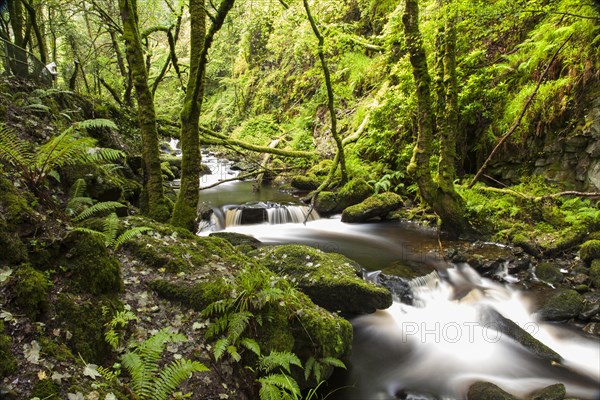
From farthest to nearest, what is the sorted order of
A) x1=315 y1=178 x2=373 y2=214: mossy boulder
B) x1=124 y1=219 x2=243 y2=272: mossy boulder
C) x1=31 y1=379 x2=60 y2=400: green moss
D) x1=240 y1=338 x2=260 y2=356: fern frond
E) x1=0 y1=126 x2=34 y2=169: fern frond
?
x1=315 y1=178 x2=373 y2=214: mossy boulder, x1=124 y1=219 x2=243 y2=272: mossy boulder, x1=0 y1=126 x2=34 y2=169: fern frond, x1=240 y1=338 x2=260 y2=356: fern frond, x1=31 y1=379 x2=60 y2=400: green moss

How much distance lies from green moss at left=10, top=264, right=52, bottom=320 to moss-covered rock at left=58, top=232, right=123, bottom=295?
11.2 inches

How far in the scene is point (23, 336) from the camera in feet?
6.93

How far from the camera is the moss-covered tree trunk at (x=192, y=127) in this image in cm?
524

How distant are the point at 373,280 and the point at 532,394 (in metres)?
2.96

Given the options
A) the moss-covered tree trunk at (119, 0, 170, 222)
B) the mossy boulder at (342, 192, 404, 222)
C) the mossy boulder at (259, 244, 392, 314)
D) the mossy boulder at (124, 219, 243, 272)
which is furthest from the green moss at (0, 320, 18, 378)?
the mossy boulder at (342, 192, 404, 222)

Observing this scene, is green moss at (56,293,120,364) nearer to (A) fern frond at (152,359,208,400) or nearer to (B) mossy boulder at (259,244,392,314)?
(A) fern frond at (152,359,208,400)

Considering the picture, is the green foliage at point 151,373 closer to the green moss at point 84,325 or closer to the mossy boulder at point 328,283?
the green moss at point 84,325

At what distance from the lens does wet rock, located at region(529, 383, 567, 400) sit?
156 inches

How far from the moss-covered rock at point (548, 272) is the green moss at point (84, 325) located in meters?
7.46

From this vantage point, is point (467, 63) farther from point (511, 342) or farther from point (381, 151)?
point (511, 342)

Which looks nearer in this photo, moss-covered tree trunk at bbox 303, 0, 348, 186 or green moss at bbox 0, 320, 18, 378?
green moss at bbox 0, 320, 18, 378

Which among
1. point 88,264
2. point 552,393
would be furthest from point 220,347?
point 552,393

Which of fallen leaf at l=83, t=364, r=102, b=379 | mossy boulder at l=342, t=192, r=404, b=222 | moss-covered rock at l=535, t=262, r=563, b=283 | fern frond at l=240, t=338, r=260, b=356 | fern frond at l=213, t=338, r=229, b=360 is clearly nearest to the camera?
fallen leaf at l=83, t=364, r=102, b=379

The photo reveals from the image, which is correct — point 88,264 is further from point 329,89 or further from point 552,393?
point 329,89
